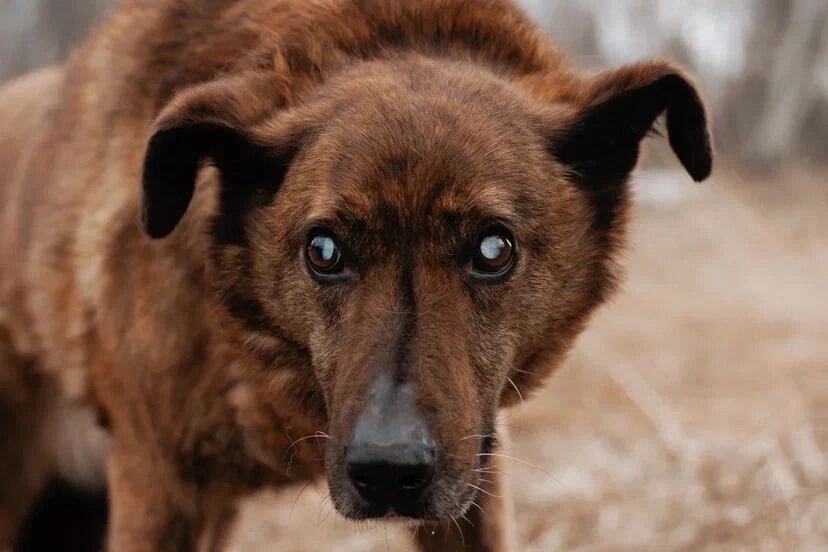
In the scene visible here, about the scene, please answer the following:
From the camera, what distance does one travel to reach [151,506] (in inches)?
131

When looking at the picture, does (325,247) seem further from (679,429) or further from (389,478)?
(679,429)

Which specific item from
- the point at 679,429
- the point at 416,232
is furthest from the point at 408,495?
the point at 679,429

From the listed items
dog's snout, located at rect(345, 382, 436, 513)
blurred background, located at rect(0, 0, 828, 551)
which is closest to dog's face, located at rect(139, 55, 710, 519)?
dog's snout, located at rect(345, 382, 436, 513)

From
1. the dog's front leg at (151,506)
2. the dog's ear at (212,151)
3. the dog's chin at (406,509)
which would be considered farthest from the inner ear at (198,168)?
the dog's chin at (406,509)

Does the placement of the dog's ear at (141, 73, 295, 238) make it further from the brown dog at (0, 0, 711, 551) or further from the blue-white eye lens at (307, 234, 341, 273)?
the blue-white eye lens at (307, 234, 341, 273)

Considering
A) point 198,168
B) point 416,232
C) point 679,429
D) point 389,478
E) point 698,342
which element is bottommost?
point 698,342

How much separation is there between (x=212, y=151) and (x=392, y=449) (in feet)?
3.47

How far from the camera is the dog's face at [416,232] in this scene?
2.53m

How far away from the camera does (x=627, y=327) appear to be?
8.98 m

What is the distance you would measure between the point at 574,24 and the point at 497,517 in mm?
11885

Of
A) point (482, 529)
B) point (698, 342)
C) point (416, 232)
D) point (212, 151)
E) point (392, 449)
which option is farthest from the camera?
point (698, 342)

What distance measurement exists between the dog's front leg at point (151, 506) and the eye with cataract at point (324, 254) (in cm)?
87

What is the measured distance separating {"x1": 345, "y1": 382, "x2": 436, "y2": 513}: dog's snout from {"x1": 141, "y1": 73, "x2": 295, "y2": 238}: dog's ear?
31.5 inches

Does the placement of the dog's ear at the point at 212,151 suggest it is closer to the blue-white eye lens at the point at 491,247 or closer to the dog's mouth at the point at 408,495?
the blue-white eye lens at the point at 491,247
